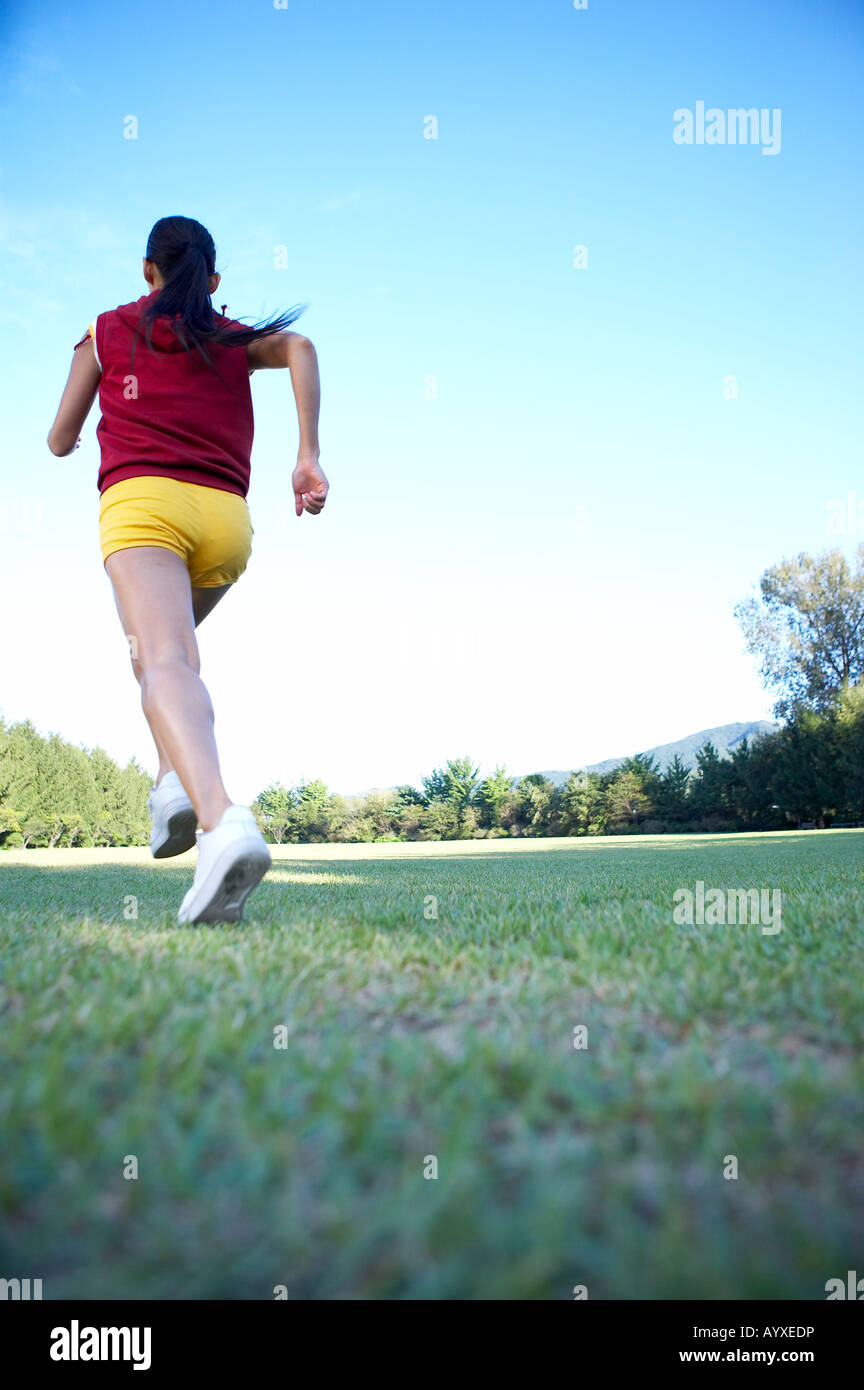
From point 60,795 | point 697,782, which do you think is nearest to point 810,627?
point 697,782

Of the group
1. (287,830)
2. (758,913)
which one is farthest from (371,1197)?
(287,830)

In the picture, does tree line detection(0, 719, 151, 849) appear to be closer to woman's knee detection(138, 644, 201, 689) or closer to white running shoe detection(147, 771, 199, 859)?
white running shoe detection(147, 771, 199, 859)

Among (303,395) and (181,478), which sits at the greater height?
(303,395)

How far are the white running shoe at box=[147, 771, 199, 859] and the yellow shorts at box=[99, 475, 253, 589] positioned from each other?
0.63 meters

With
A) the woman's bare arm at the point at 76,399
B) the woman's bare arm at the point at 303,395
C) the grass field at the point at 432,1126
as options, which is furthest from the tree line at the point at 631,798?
the grass field at the point at 432,1126

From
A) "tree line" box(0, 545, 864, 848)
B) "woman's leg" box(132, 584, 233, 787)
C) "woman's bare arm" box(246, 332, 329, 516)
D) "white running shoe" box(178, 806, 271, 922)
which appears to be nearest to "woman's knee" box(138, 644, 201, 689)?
"woman's leg" box(132, 584, 233, 787)

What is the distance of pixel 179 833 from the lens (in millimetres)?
2158

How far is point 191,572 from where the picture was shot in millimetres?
2236

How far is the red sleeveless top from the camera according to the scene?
2105mm

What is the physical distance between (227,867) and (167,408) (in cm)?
135

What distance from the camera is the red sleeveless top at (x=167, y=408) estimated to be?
6.91ft

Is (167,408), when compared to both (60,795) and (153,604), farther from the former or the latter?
(60,795)
